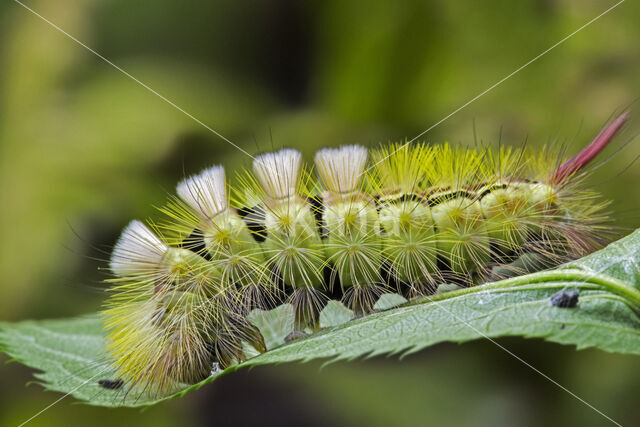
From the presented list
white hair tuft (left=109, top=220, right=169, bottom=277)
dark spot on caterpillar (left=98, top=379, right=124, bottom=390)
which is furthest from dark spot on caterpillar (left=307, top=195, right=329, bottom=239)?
dark spot on caterpillar (left=98, top=379, right=124, bottom=390)

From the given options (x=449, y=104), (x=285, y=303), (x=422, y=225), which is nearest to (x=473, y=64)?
(x=449, y=104)

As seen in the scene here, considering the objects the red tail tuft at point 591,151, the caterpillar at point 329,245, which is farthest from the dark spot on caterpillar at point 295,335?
the red tail tuft at point 591,151

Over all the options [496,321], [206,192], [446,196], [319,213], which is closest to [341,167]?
[319,213]

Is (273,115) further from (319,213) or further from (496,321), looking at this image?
(496,321)

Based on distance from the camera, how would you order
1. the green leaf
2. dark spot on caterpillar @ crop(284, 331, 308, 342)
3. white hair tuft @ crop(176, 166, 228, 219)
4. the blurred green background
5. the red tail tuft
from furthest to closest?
the blurred green background
white hair tuft @ crop(176, 166, 228, 219)
dark spot on caterpillar @ crop(284, 331, 308, 342)
the red tail tuft
the green leaf

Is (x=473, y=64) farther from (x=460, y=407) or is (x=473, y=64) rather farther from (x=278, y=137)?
(x=460, y=407)

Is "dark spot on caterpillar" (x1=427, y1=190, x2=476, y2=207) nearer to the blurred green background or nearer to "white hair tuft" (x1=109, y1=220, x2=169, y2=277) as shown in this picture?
"white hair tuft" (x1=109, y1=220, x2=169, y2=277)
